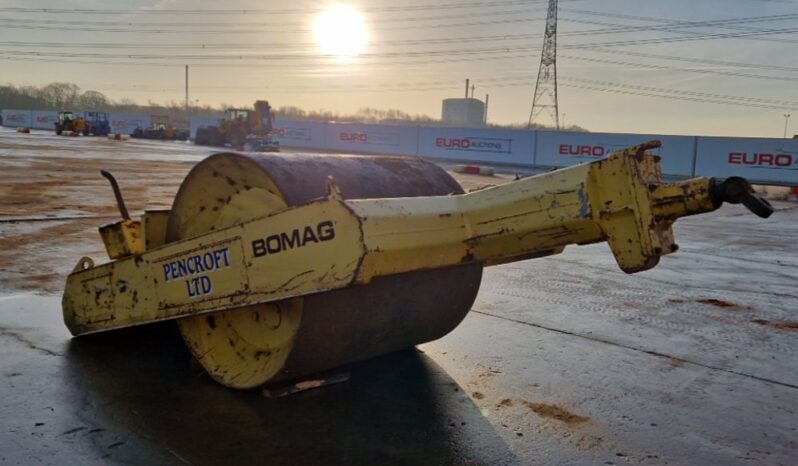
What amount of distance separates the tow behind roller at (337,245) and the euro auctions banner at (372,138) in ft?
110

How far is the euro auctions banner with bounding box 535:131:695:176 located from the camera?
26938 mm

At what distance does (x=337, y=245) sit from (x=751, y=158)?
2555 centimetres

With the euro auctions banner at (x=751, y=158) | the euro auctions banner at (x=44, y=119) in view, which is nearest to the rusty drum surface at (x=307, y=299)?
the euro auctions banner at (x=751, y=158)

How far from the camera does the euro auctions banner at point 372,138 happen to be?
37875 mm

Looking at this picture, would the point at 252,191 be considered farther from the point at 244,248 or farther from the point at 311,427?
the point at 311,427

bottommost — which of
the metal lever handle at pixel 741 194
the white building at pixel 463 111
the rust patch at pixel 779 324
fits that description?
the rust patch at pixel 779 324

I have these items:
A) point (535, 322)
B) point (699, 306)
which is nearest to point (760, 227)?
point (699, 306)

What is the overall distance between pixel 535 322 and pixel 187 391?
281cm

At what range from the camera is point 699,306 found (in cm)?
639

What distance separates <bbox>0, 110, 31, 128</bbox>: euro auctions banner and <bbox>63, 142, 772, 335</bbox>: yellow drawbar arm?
72.4m

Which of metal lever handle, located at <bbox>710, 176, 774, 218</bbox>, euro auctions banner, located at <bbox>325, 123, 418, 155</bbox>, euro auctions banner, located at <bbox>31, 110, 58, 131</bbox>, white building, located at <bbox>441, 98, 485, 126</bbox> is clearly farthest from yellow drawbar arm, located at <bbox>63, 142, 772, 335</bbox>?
white building, located at <bbox>441, 98, 485, 126</bbox>

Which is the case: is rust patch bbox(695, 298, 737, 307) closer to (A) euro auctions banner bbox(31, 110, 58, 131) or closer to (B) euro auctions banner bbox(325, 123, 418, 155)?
(B) euro auctions banner bbox(325, 123, 418, 155)

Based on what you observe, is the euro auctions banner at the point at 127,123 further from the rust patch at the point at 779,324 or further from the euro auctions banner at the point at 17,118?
the rust patch at the point at 779,324

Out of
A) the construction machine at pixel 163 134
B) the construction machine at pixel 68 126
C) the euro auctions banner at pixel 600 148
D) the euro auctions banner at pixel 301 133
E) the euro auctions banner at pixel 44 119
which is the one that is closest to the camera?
the euro auctions banner at pixel 600 148
